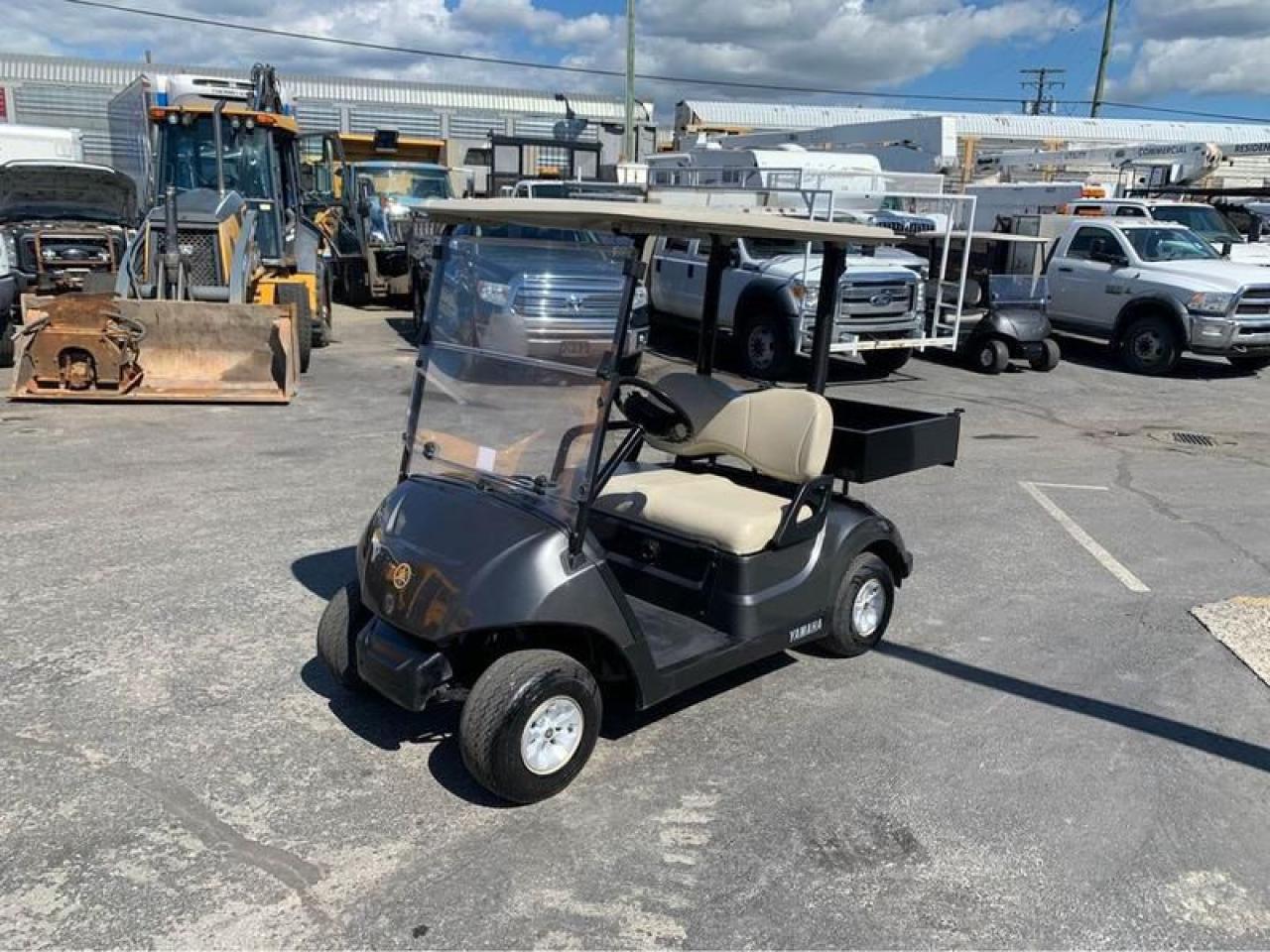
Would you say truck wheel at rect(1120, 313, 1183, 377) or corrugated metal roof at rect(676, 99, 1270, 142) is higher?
corrugated metal roof at rect(676, 99, 1270, 142)

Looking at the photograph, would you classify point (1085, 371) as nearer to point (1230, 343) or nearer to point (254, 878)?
point (1230, 343)

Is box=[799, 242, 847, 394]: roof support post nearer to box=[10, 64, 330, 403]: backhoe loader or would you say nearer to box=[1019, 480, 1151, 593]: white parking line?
box=[1019, 480, 1151, 593]: white parking line

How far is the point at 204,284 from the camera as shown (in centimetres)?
1076

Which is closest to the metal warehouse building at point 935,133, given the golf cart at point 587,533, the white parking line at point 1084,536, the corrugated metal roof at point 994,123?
the corrugated metal roof at point 994,123

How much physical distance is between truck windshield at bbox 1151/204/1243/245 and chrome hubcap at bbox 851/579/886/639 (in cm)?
1517

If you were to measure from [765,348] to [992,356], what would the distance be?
3.28 meters

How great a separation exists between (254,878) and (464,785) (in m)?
0.75

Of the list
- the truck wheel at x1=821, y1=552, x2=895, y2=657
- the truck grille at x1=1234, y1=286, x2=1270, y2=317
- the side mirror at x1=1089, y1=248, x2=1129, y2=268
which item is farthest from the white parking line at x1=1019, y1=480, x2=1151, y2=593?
the side mirror at x1=1089, y1=248, x2=1129, y2=268

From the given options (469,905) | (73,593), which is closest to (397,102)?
(73,593)

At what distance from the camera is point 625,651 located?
137 inches

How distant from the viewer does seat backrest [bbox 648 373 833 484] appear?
14.3ft

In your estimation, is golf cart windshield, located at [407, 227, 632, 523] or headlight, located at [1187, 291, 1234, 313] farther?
headlight, located at [1187, 291, 1234, 313]

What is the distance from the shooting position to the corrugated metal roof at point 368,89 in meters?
37.7

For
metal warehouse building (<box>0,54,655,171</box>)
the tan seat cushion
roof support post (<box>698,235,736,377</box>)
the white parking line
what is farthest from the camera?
metal warehouse building (<box>0,54,655,171</box>)
